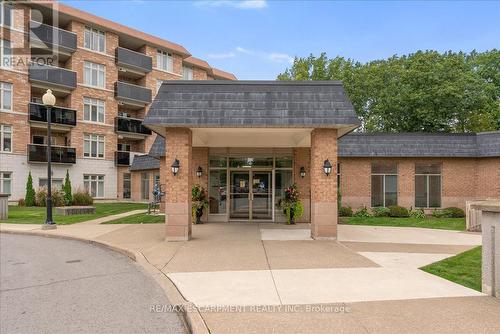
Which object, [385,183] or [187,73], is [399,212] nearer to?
[385,183]

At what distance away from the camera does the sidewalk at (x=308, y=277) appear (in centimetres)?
483

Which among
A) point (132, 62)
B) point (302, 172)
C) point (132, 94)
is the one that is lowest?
point (302, 172)

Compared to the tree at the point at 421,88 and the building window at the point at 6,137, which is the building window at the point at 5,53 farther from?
the tree at the point at 421,88

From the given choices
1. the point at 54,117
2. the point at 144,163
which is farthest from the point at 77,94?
the point at 144,163

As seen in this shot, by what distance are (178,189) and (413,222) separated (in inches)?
451

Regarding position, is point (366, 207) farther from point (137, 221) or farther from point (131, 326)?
point (131, 326)

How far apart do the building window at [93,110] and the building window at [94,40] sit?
4.53 metres

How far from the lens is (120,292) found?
6.45 meters

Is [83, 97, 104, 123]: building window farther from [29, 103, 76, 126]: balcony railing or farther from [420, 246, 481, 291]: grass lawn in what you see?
[420, 246, 481, 291]: grass lawn

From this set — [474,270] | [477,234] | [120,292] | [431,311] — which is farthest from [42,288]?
[477,234]

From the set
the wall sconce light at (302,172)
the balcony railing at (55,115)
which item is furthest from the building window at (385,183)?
the balcony railing at (55,115)

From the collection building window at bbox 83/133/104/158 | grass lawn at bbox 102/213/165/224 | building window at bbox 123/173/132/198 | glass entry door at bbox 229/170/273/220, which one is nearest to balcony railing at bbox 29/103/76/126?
building window at bbox 83/133/104/158

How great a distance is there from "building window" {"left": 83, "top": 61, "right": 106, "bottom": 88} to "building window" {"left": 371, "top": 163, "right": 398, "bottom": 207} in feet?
81.1

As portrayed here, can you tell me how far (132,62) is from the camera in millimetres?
34406
